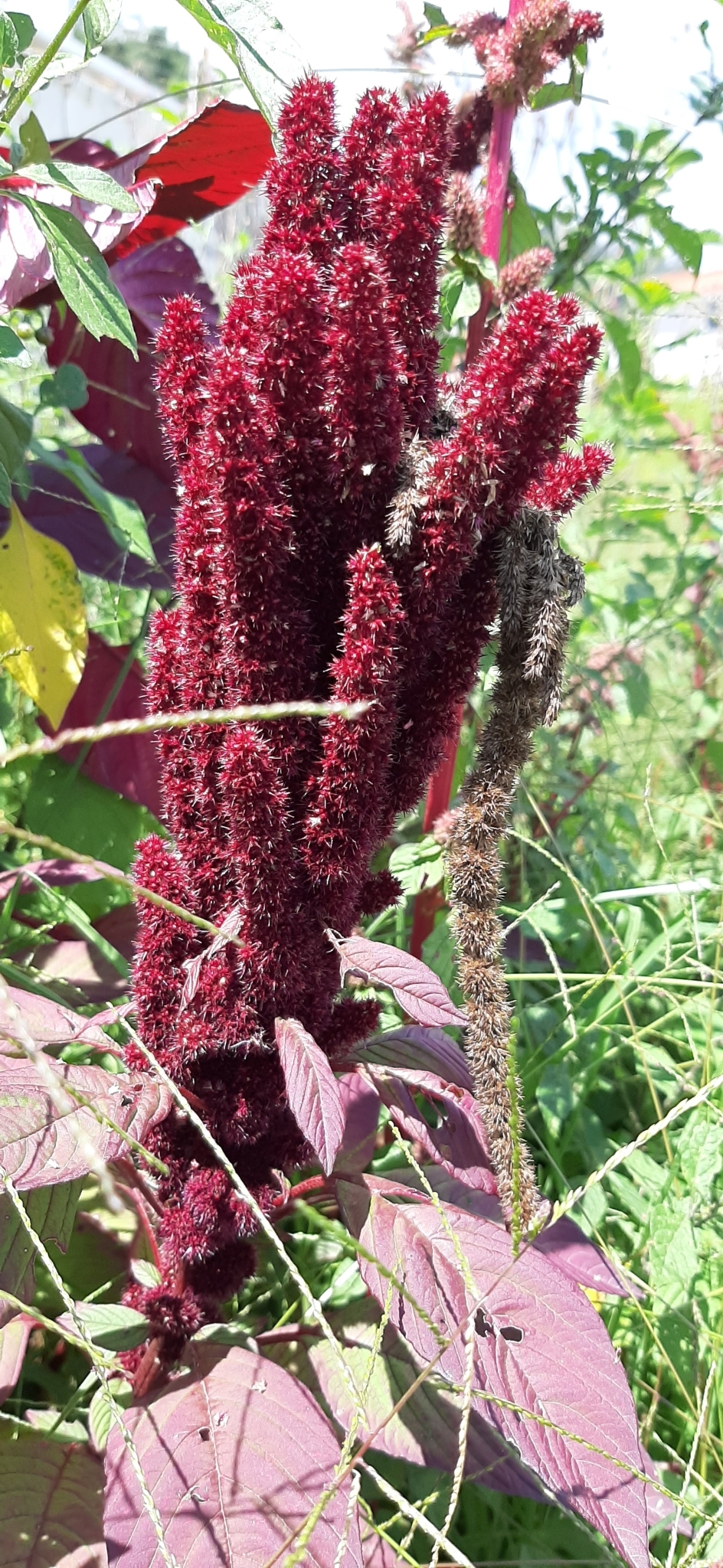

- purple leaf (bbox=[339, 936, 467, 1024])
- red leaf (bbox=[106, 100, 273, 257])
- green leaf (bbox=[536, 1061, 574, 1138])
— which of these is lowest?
green leaf (bbox=[536, 1061, 574, 1138])

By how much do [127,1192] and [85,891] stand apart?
556 mm

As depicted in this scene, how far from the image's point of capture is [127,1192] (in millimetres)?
1084

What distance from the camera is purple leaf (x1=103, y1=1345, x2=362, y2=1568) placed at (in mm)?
762

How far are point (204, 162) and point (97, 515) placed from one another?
505 millimetres

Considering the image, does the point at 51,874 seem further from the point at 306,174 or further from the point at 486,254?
the point at 486,254

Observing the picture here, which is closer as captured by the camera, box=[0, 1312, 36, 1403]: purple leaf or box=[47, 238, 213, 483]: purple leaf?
box=[0, 1312, 36, 1403]: purple leaf

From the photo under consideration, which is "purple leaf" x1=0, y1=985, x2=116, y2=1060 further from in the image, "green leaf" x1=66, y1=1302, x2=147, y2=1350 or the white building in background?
the white building in background

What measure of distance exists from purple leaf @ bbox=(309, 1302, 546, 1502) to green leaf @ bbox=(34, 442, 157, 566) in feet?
3.27

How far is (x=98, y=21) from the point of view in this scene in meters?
0.99

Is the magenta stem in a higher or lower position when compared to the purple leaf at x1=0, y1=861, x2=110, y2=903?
higher

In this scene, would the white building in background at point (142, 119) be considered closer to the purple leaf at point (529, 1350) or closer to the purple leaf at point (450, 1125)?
the purple leaf at point (450, 1125)

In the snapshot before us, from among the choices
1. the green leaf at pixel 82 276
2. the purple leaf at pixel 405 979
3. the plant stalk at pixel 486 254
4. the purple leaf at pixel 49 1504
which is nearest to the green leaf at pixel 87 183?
the green leaf at pixel 82 276

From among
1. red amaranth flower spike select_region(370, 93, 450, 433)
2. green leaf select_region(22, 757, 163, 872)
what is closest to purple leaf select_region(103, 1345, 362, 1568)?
green leaf select_region(22, 757, 163, 872)

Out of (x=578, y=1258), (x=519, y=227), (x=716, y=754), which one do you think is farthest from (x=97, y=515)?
(x=716, y=754)
